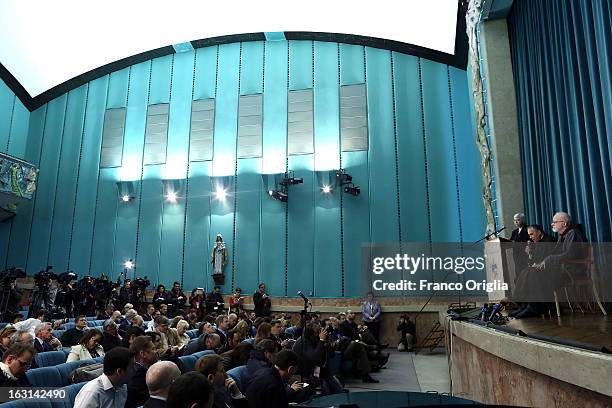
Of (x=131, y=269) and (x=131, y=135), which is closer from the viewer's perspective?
(x=131, y=269)

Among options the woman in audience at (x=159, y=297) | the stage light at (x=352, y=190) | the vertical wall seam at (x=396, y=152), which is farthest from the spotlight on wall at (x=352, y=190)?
the woman in audience at (x=159, y=297)

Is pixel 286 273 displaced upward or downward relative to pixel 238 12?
downward

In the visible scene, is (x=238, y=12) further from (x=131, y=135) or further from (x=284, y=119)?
(x=131, y=135)

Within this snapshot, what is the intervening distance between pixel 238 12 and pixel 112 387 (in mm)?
13810

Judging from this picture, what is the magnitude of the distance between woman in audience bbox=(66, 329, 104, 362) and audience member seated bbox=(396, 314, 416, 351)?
781cm

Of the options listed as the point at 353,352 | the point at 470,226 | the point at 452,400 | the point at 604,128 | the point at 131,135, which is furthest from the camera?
the point at 131,135

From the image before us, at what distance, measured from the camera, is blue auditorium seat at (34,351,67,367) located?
4.30 metres

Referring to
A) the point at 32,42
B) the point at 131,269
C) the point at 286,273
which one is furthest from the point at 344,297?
the point at 32,42

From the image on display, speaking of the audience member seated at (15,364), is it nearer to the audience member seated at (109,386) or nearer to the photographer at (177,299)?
the audience member seated at (109,386)

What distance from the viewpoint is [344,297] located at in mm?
12844

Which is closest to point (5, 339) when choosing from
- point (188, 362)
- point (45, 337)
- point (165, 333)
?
point (45, 337)

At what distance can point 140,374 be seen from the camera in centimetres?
321

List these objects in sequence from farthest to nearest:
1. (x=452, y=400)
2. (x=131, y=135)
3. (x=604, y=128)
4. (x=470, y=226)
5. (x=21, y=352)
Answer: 1. (x=131, y=135)
2. (x=470, y=226)
3. (x=604, y=128)
4. (x=21, y=352)
5. (x=452, y=400)

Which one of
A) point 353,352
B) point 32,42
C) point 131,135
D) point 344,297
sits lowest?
point 353,352
